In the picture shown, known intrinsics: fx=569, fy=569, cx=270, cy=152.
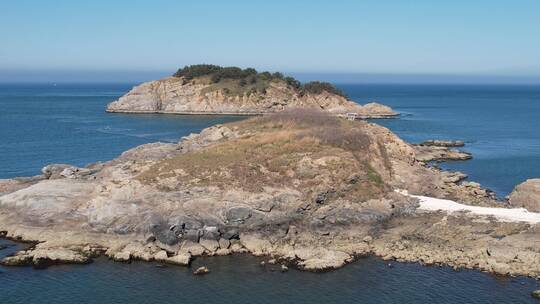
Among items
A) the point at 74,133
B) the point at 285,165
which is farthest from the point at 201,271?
the point at 74,133

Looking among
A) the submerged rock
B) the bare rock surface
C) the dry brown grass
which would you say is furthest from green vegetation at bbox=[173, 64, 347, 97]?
the submerged rock

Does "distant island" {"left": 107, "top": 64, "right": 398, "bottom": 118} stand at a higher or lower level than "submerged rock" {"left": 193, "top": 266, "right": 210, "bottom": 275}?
higher

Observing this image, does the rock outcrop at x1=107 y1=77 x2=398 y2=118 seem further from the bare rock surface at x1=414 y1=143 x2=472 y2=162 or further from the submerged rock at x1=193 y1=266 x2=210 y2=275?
the submerged rock at x1=193 y1=266 x2=210 y2=275

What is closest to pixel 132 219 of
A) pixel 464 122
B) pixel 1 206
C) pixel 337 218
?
pixel 1 206

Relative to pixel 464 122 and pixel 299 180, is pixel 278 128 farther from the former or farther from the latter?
pixel 464 122

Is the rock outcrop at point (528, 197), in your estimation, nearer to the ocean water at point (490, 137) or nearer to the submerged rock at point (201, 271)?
the ocean water at point (490, 137)

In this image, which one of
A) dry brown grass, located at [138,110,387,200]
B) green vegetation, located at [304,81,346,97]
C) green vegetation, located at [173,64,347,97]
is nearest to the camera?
dry brown grass, located at [138,110,387,200]
